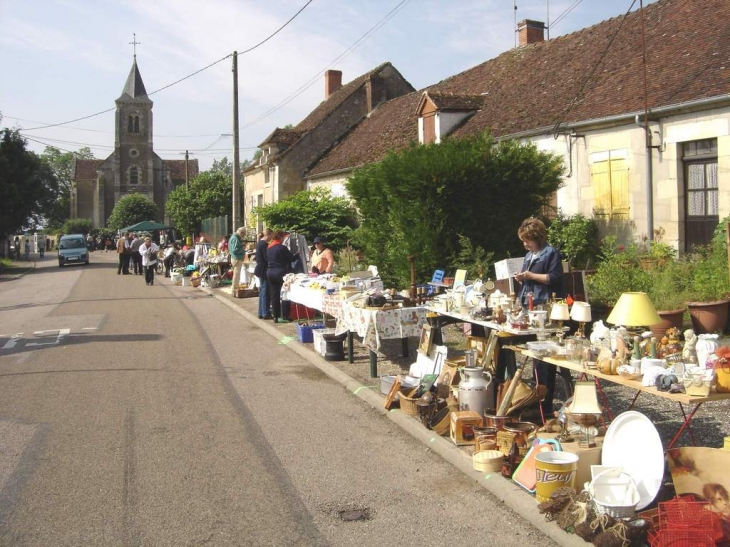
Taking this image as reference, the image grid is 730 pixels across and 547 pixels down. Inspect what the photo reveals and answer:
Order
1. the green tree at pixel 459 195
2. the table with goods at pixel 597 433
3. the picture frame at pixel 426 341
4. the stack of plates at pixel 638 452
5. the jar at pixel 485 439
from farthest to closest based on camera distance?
1. the green tree at pixel 459 195
2. the picture frame at pixel 426 341
3. the jar at pixel 485 439
4. the stack of plates at pixel 638 452
5. the table with goods at pixel 597 433

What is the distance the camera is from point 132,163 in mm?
92562

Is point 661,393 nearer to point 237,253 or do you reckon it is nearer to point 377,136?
point 237,253

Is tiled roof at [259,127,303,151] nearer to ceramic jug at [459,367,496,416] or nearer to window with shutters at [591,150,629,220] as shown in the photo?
window with shutters at [591,150,629,220]

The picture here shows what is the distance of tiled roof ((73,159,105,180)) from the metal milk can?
101 meters

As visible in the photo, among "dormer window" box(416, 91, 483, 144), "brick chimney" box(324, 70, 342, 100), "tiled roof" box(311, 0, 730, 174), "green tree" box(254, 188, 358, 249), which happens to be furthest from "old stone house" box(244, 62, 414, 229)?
"dormer window" box(416, 91, 483, 144)

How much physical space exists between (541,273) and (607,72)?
12481 mm

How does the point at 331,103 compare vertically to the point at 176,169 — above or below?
below

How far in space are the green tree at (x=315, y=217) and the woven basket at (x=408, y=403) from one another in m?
17.7

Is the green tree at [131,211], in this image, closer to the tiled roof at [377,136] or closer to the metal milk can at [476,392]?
the tiled roof at [377,136]

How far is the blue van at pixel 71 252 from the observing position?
4234 centimetres

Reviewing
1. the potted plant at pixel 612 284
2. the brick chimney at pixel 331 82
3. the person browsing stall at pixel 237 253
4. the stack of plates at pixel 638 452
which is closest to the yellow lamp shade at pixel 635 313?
the stack of plates at pixel 638 452

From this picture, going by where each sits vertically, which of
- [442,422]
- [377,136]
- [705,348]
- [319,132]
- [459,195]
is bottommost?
[442,422]

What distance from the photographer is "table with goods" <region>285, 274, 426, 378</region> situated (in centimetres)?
917

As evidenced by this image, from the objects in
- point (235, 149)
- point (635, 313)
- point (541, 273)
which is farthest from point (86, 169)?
point (635, 313)
